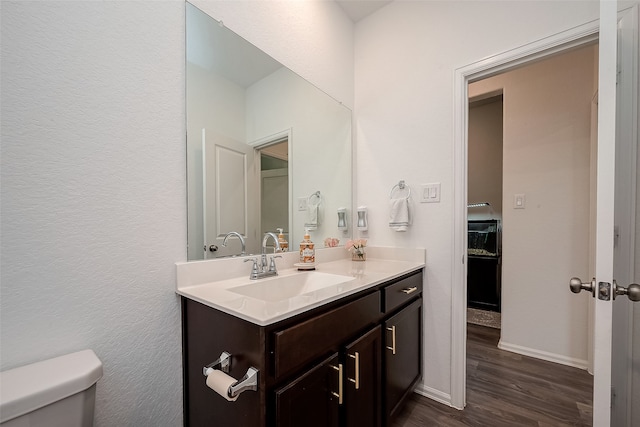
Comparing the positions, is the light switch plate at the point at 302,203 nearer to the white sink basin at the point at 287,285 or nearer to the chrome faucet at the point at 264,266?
the chrome faucet at the point at 264,266

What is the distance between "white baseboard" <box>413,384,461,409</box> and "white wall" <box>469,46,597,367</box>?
3.45 feet

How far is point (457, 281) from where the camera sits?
5.14 feet

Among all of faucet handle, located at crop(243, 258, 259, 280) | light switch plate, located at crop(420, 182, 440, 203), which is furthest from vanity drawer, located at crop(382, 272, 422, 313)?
faucet handle, located at crop(243, 258, 259, 280)

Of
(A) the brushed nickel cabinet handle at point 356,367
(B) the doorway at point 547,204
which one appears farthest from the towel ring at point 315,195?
(B) the doorway at point 547,204

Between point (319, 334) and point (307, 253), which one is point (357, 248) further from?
point (319, 334)

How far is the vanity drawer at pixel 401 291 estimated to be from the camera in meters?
1.24

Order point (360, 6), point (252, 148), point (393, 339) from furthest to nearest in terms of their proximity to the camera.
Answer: point (360, 6)
point (252, 148)
point (393, 339)

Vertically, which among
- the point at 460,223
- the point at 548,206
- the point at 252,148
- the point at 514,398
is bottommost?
the point at 514,398

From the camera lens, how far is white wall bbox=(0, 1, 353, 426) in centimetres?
72

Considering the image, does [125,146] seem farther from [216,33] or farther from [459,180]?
[459,180]

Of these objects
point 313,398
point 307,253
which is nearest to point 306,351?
point 313,398

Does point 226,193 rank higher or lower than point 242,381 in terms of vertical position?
higher

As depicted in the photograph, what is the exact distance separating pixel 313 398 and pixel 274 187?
104 centimetres

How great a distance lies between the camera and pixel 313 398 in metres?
0.85
